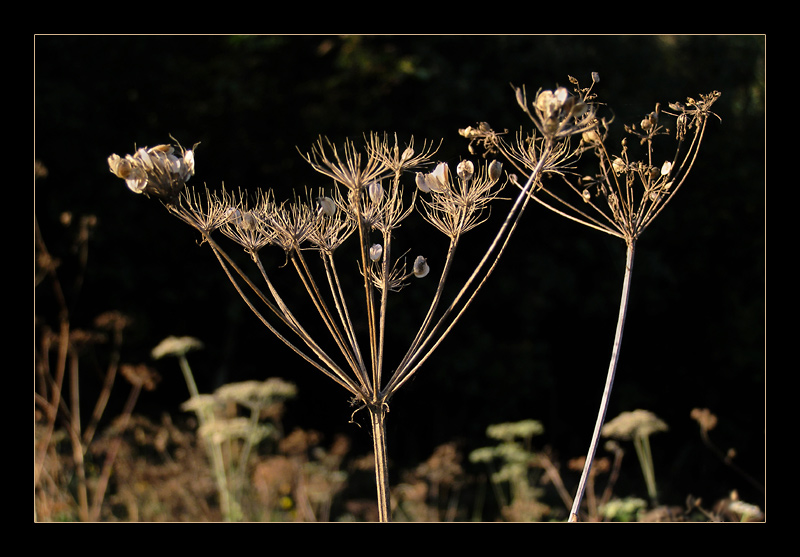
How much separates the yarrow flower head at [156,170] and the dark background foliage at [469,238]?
4.72m

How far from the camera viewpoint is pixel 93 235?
661cm

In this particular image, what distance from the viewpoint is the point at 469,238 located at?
6.75 metres

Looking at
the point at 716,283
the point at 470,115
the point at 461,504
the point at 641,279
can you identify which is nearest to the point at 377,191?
the point at 470,115

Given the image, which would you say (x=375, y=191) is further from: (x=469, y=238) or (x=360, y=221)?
(x=469, y=238)

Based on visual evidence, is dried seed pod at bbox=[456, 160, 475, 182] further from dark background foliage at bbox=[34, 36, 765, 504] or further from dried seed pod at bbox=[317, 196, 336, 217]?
dark background foliage at bbox=[34, 36, 765, 504]

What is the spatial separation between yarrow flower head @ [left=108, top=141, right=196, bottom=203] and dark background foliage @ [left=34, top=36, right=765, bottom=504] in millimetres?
4720

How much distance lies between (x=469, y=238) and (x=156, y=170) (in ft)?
17.7

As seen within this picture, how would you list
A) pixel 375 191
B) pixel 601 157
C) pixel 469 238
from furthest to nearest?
pixel 469 238 → pixel 601 157 → pixel 375 191

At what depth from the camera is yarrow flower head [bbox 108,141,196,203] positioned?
1487 mm

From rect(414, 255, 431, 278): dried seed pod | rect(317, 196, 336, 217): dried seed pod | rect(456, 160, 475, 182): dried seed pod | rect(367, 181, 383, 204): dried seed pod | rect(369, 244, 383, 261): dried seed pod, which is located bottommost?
rect(414, 255, 431, 278): dried seed pod

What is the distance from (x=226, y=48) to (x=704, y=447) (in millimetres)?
7298

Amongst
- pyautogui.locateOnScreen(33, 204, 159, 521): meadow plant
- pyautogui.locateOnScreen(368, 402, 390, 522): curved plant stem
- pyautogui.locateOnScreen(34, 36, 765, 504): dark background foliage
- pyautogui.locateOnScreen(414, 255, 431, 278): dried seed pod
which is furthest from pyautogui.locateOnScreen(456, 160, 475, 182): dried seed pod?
pyautogui.locateOnScreen(34, 36, 765, 504): dark background foliage

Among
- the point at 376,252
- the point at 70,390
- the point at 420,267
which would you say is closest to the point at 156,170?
the point at 376,252

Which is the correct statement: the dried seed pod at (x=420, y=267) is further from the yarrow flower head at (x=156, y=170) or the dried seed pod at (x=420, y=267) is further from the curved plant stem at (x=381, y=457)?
the yarrow flower head at (x=156, y=170)
